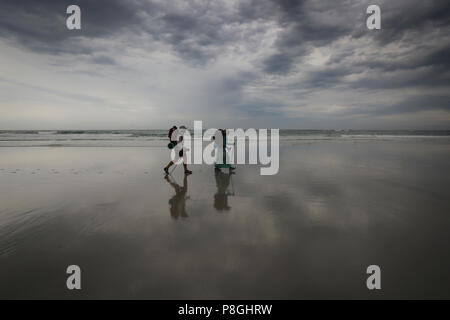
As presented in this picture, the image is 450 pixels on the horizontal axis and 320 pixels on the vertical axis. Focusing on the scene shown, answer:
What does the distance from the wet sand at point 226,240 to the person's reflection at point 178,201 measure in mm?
52

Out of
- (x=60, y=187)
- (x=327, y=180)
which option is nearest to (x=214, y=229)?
(x=327, y=180)

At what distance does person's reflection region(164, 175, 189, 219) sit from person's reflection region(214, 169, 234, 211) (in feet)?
3.09

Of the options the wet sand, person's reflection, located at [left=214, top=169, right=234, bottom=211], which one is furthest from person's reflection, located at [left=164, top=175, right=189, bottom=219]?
person's reflection, located at [left=214, top=169, right=234, bottom=211]

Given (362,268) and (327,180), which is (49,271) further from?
(327,180)

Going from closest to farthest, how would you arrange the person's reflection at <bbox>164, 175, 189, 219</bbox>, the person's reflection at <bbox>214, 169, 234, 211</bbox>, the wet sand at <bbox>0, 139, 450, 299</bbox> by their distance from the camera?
the wet sand at <bbox>0, 139, 450, 299</bbox>
the person's reflection at <bbox>164, 175, 189, 219</bbox>
the person's reflection at <bbox>214, 169, 234, 211</bbox>

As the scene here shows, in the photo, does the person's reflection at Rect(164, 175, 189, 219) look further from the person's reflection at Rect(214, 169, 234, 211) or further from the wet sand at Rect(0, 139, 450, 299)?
the person's reflection at Rect(214, 169, 234, 211)

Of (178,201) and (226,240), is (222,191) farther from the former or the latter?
(226,240)

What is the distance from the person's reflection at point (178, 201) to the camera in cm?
515

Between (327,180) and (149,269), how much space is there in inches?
300

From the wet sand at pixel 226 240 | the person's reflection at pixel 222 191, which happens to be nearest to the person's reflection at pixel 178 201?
the wet sand at pixel 226 240

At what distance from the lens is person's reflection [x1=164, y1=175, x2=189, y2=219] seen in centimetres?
515

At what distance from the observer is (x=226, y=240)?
3.85 metres

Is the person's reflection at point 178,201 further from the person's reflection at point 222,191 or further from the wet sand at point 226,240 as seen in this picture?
the person's reflection at point 222,191

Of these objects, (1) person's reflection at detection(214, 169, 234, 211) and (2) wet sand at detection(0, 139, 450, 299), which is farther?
(1) person's reflection at detection(214, 169, 234, 211)
